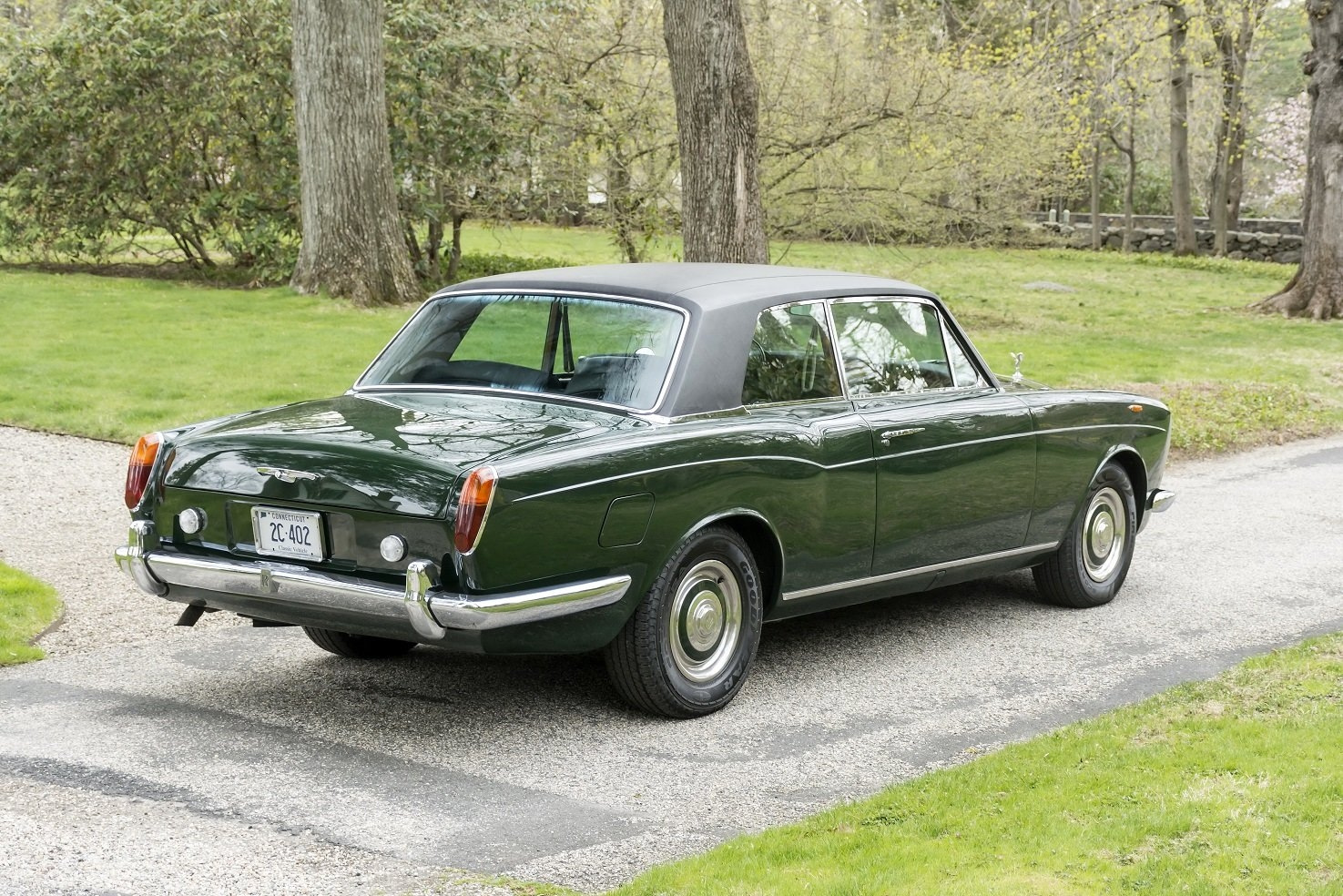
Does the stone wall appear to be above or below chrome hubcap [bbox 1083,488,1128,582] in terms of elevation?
above

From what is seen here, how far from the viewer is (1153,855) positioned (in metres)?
3.80

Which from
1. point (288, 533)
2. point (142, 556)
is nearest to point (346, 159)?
point (142, 556)

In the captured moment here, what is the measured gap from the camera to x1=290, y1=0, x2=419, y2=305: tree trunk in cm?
1698

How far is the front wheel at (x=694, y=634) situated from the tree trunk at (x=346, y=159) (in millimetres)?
12740

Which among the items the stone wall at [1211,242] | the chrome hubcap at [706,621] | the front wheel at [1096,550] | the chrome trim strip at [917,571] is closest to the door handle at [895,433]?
the chrome trim strip at [917,571]

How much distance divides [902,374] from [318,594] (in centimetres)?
271

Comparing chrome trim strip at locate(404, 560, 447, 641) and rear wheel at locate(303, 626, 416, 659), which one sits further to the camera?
rear wheel at locate(303, 626, 416, 659)

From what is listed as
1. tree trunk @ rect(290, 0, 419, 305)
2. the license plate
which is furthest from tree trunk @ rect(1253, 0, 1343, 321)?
the license plate

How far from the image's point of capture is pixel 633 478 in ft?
16.3

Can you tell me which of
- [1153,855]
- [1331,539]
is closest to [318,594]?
[1153,855]

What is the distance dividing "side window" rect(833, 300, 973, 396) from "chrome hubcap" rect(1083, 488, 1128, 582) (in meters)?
1.05

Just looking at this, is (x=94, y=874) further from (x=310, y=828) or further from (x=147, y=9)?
(x=147, y=9)

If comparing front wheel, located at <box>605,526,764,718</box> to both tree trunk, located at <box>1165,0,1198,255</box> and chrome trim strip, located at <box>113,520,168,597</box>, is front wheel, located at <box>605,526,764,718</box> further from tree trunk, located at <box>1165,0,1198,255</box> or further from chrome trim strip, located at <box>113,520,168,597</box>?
tree trunk, located at <box>1165,0,1198,255</box>

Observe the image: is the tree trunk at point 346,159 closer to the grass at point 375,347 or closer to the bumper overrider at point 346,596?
the grass at point 375,347
